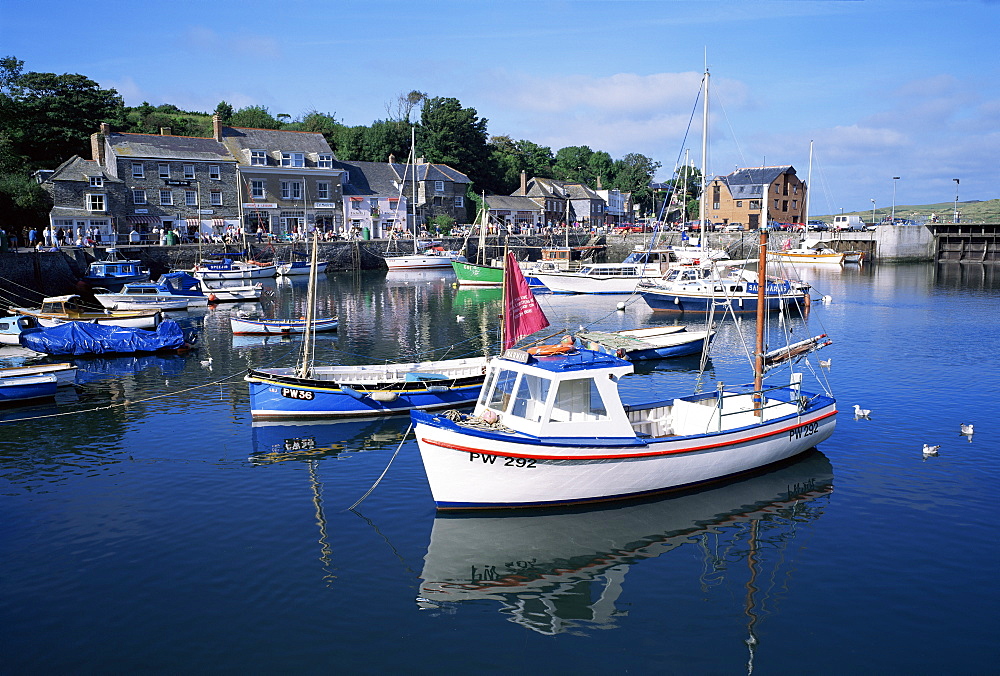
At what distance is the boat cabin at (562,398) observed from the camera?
57.9 feet

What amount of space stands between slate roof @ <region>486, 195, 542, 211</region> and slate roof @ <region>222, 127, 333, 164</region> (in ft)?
99.1

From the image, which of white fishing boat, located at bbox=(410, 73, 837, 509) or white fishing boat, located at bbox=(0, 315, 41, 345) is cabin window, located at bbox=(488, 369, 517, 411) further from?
white fishing boat, located at bbox=(0, 315, 41, 345)

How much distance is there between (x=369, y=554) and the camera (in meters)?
16.2

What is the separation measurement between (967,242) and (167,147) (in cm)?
9902

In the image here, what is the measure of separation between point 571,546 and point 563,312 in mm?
42627

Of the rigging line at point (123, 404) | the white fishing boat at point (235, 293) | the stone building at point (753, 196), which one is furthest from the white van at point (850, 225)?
the rigging line at point (123, 404)

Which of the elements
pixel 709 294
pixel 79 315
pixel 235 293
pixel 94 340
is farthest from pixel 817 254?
pixel 94 340

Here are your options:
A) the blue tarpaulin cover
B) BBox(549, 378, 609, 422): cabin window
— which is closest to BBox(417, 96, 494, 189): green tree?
the blue tarpaulin cover

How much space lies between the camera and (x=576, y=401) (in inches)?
715

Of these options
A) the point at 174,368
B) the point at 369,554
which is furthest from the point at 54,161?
the point at 369,554

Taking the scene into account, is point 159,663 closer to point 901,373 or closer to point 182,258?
point 901,373

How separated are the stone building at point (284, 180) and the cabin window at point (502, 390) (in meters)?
71.8

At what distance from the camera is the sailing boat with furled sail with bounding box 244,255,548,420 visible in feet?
80.3

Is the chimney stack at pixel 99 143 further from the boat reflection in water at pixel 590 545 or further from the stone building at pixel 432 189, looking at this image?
the boat reflection in water at pixel 590 545
